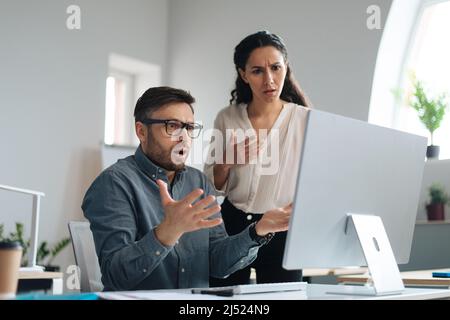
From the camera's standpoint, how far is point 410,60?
436 cm

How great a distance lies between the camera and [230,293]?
4.00 feet

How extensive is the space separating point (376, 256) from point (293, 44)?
3381 mm

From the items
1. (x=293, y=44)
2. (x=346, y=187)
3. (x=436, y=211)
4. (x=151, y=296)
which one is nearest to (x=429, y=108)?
(x=436, y=211)

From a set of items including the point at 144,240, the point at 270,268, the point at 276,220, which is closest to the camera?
the point at 144,240

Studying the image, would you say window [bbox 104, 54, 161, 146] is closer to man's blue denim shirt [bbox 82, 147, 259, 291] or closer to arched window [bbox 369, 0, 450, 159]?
arched window [bbox 369, 0, 450, 159]

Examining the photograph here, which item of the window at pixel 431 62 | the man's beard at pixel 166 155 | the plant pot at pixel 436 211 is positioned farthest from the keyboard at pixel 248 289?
the window at pixel 431 62

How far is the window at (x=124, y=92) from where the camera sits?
540 cm

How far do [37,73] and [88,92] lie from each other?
1.48 ft

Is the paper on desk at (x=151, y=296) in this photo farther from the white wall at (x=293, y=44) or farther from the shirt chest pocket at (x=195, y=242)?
the white wall at (x=293, y=44)

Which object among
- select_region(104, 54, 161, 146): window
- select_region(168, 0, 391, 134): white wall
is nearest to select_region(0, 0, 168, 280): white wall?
select_region(104, 54, 161, 146): window

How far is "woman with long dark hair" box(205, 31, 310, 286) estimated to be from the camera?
6.66ft

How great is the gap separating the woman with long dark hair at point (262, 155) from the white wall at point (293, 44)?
2178 mm

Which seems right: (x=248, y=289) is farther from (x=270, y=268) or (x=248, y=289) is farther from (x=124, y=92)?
(x=124, y=92)

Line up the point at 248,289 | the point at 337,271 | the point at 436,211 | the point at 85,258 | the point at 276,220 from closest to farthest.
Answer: the point at 248,289
the point at 276,220
the point at 85,258
the point at 337,271
the point at 436,211
